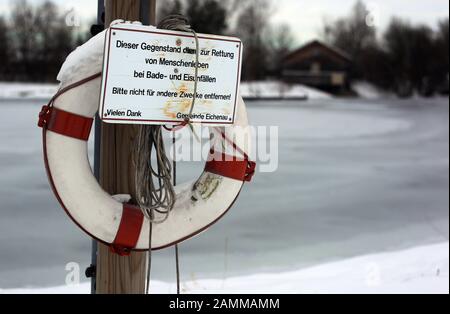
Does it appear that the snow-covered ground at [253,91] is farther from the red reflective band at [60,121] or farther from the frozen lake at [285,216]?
the red reflective band at [60,121]

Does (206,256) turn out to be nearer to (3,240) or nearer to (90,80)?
(3,240)

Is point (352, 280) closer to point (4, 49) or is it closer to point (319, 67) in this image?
point (4, 49)

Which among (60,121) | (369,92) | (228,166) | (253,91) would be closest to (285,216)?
(228,166)

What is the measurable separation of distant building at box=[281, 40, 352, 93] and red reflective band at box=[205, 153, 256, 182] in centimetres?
2629

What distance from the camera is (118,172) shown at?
4.53 ft

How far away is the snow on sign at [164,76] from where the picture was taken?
1159 millimetres

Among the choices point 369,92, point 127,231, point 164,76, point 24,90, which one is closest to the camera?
point 164,76

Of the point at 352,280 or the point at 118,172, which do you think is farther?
→ the point at 352,280

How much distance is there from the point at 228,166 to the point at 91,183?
32cm

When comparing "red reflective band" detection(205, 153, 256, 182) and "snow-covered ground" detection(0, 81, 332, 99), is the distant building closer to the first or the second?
"snow-covered ground" detection(0, 81, 332, 99)

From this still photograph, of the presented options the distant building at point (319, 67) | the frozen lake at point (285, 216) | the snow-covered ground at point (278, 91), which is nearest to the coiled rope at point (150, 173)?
the frozen lake at point (285, 216)

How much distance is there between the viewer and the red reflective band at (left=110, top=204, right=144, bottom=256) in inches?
51.3

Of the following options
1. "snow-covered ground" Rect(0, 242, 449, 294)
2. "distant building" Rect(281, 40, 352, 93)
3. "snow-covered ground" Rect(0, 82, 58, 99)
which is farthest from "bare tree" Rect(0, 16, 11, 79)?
"snow-covered ground" Rect(0, 242, 449, 294)

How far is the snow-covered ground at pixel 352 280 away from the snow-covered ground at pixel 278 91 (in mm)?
17610
